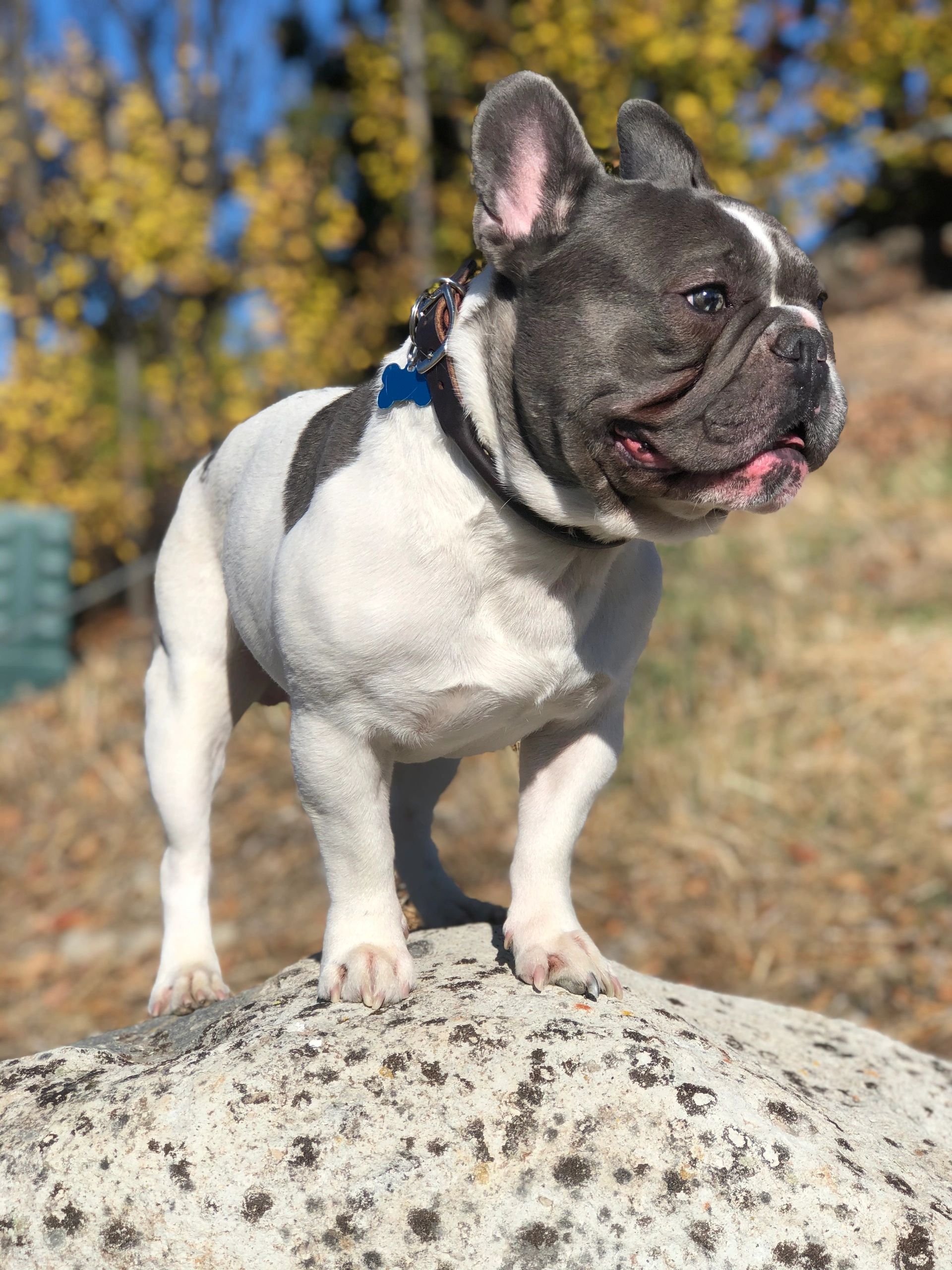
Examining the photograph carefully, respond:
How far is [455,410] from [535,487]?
0.26 m

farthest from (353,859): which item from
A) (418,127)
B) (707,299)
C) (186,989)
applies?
(418,127)

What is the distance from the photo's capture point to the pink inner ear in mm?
2990

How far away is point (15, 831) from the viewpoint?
30.7ft

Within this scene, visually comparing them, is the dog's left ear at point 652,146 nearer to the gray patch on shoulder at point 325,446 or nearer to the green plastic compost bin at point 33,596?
the gray patch on shoulder at point 325,446

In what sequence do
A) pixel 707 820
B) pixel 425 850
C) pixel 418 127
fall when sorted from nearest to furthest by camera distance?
pixel 425 850 < pixel 707 820 < pixel 418 127

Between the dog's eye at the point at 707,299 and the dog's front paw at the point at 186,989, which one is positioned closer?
the dog's eye at the point at 707,299

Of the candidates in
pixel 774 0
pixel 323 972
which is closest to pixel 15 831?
pixel 323 972

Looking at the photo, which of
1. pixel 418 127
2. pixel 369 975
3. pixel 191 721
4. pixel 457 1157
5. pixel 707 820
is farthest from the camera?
pixel 418 127

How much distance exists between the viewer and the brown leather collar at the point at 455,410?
298 cm

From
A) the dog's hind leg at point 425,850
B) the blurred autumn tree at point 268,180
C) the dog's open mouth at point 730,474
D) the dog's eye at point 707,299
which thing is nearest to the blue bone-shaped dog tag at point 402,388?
the dog's open mouth at point 730,474

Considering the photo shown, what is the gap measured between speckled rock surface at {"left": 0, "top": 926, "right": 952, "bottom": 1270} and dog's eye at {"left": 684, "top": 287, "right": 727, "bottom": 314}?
162 centimetres

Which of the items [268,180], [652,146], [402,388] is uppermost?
[268,180]

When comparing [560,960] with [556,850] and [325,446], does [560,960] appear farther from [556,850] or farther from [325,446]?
[325,446]

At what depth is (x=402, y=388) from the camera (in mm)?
3148
